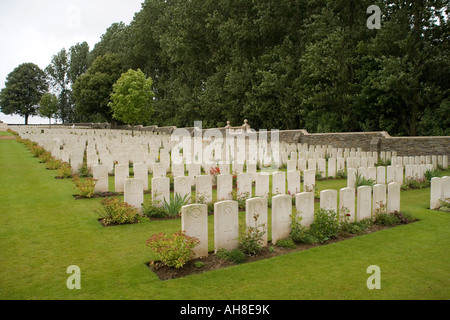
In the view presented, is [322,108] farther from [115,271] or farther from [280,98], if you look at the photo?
[115,271]

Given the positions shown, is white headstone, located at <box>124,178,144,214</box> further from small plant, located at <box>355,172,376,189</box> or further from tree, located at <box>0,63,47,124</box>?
tree, located at <box>0,63,47,124</box>

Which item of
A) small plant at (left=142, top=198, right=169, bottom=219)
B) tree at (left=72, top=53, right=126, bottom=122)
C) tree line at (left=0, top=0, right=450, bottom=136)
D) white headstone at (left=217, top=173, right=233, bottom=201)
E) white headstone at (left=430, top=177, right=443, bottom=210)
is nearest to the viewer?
small plant at (left=142, top=198, right=169, bottom=219)

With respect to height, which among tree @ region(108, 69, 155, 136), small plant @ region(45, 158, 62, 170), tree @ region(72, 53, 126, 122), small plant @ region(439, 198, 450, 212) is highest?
tree @ region(72, 53, 126, 122)

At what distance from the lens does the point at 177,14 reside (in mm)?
36469

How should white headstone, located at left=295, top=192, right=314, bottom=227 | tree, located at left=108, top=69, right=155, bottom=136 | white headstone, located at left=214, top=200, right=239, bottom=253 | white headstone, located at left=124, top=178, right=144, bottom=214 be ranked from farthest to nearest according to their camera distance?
tree, located at left=108, top=69, right=155, bottom=136 → white headstone, located at left=124, top=178, right=144, bottom=214 → white headstone, located at left=295, top=192, right=314, bottom=227 → white headstone, located at left=214, top=200, right=239, bottom=253

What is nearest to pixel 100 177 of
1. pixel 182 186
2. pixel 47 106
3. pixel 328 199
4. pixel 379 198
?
pixel 182 186

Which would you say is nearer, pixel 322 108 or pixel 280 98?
pixel 322 108

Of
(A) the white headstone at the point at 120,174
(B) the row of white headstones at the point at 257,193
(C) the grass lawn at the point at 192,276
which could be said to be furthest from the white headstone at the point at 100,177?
(C) the grass lawn at the point at 192,276

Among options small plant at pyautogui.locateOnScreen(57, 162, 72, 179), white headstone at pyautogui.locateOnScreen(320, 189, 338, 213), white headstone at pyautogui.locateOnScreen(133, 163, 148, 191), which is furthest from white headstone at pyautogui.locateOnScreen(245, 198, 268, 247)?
small plant at pyautogui.locateOnScreen(57, 162, 72, 179)

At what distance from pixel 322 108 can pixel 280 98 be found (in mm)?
4326

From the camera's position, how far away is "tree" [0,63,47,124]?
7025 centimetres

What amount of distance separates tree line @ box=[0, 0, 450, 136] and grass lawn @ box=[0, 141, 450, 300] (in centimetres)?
1596

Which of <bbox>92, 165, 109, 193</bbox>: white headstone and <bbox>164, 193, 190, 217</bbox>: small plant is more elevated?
<bbox>92, 165, 109, 193</bbox>: white headstone
